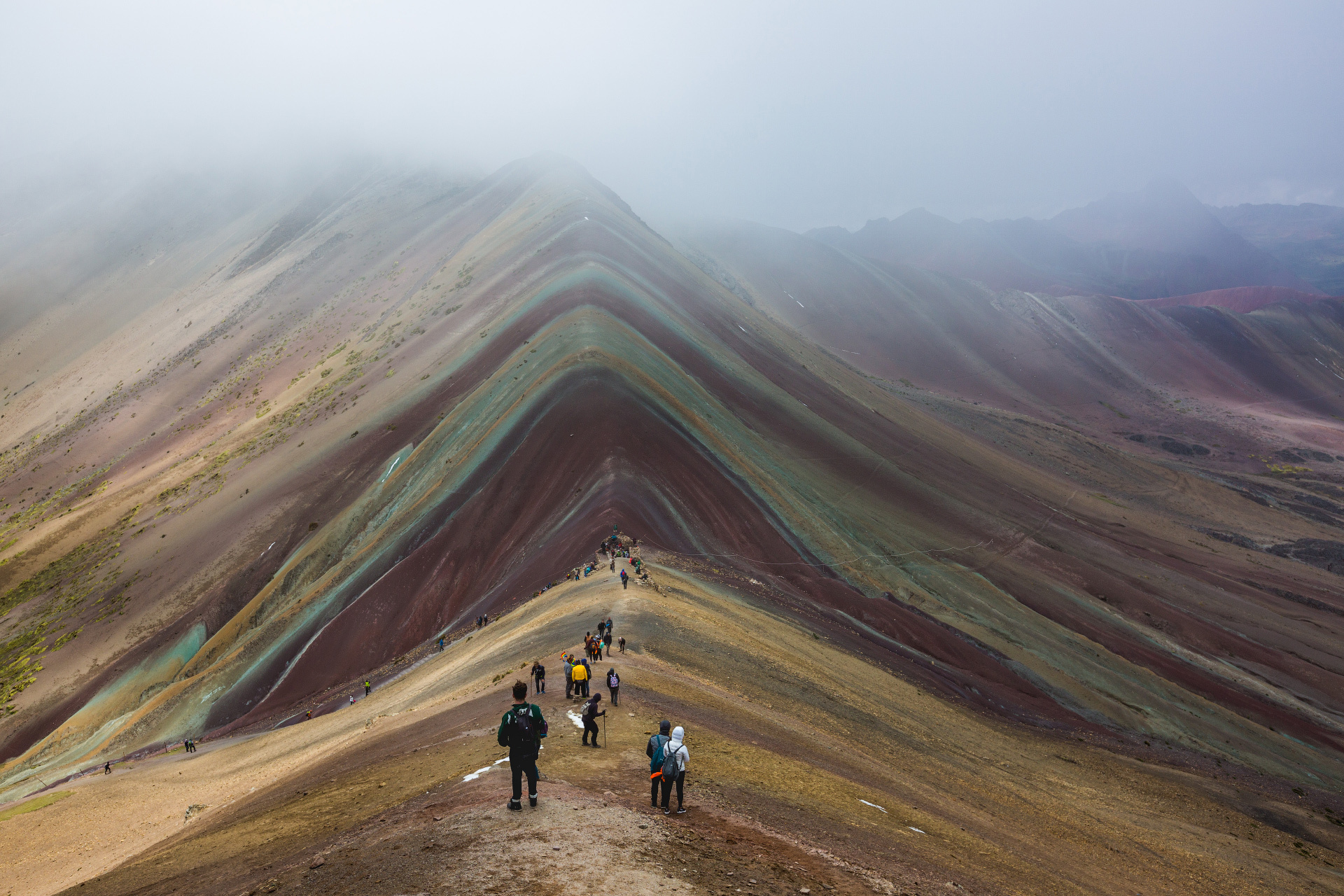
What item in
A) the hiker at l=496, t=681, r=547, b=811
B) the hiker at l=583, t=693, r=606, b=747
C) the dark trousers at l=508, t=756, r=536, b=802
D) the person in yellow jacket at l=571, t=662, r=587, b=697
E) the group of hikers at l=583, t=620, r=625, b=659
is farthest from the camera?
the group of hikers at l=583, t=620, r=625, b=659

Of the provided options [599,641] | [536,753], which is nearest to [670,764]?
[536,753]

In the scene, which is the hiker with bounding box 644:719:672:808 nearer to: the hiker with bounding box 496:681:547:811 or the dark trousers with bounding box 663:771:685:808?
the dark trousers with bounding box 663:771:685:808

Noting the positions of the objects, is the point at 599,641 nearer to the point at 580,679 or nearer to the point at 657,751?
the point at 580,679

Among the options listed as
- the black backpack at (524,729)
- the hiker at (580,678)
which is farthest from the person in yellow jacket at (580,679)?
the black backpack at (524,729)

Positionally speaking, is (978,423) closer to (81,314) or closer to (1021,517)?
(1021,517)

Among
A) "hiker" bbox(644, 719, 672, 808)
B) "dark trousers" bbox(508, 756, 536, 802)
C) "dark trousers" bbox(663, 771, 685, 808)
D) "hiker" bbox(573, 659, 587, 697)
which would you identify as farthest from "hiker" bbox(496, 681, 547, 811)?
"hiker" bbox(573, 659, 587, 697)
